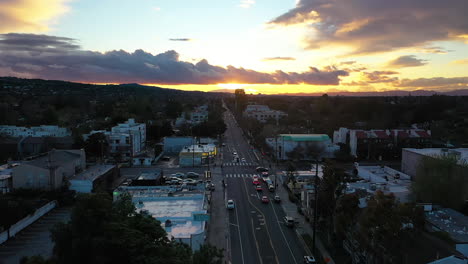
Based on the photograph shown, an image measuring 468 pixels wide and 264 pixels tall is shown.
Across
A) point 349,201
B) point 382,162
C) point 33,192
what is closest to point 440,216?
point 349,201

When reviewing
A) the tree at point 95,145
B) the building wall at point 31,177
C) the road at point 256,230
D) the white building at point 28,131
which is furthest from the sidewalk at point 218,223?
the white building at point 28,131

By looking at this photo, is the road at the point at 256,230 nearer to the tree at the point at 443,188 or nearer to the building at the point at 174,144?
the tree at the point at 443,188

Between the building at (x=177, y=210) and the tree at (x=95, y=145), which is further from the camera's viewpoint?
the tree at (x=95, y=145)

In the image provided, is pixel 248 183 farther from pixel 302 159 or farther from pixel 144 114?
pixel 144 114

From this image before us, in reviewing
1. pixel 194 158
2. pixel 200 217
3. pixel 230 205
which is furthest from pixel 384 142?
pixel 200 217

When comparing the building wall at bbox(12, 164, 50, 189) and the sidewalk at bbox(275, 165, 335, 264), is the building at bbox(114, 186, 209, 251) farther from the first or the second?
the building wall at bbox(12, 164, 50, 189)

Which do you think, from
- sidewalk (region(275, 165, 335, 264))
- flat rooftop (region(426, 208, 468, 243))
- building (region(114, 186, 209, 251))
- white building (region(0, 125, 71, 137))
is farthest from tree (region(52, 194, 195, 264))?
white building (region(0, 125, 71, 137))
